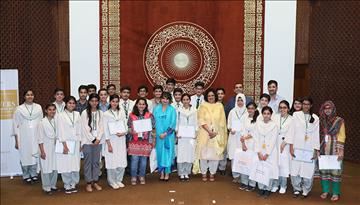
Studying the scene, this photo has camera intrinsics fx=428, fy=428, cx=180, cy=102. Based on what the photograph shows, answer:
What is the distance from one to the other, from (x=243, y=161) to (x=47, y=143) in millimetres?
2700

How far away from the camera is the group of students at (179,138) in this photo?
18.4ft

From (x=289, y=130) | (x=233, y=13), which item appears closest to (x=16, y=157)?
(x=289, y=130)

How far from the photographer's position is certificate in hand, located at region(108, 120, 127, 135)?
5.93 m

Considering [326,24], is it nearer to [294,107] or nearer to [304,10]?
[304,10]

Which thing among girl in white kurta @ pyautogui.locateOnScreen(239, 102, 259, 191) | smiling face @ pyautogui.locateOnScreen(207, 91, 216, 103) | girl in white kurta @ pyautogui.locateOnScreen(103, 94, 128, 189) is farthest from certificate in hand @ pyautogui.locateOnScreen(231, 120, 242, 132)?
girl in white kurta @ pyautogui.locateOnScreen(103, 94, 128, 189)

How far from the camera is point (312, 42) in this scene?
850cm

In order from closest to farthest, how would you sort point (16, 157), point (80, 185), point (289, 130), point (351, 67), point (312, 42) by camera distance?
point (289, 130) → point (80, 185) → point (16, 157) → point (351, 67) → point (312, 42)

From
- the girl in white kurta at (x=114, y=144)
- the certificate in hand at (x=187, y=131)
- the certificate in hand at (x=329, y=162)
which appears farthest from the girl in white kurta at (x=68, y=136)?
the certificate in hand at (x=329, y=162)

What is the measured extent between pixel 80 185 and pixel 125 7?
3774 mm

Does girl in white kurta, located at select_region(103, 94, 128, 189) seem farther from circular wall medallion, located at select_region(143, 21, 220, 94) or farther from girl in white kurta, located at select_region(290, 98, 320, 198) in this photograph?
circular wall medallion, located at select_region(143, 21, 220, 94)

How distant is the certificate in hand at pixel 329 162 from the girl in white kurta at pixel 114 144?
8.77 ft

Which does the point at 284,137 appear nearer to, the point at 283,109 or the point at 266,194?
the point at 283,109

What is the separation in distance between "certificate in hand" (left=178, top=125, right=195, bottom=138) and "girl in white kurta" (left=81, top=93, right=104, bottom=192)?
1208 millimetres

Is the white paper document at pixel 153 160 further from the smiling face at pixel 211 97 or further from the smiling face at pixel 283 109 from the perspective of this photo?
the smiling face at pixel 283 109
